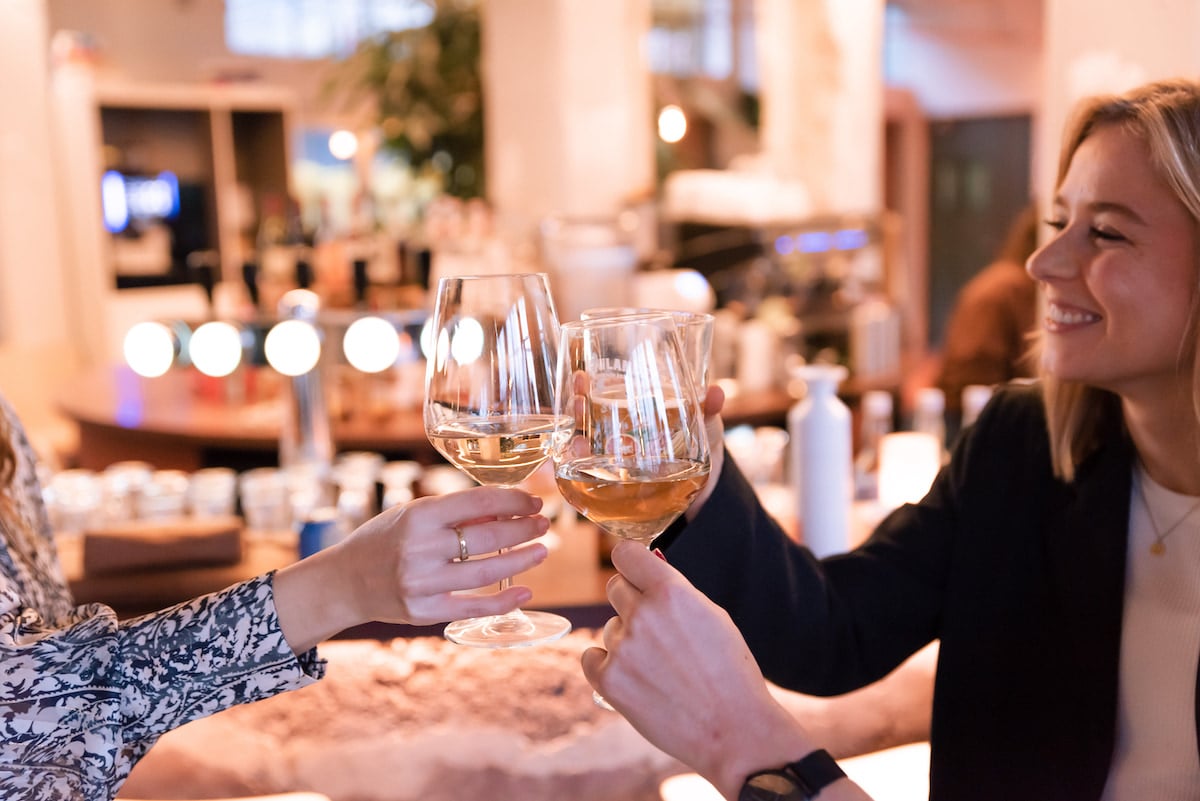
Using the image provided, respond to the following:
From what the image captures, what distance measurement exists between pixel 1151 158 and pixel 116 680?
53.5 inches

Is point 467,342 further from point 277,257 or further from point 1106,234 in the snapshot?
point 277,257

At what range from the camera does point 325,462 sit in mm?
2975

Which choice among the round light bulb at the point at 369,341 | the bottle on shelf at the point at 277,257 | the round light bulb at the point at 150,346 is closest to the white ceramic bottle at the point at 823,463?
the round light bulb at the point at 369,341

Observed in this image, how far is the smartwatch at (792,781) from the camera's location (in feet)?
3.25

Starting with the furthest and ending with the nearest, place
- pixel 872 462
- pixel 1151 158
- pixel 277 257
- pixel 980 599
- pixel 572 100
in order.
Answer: pixel 572 100 → pixel 277 257 → pixel 872 462 → pixel 980 599 → pixel 1151 158

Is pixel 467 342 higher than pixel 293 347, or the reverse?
pixel 467 342

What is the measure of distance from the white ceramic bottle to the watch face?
1.10 m

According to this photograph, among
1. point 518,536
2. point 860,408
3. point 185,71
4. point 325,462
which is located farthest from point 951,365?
point 185,71

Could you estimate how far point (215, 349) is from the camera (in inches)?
144

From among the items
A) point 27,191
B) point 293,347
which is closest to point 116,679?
point 293,347

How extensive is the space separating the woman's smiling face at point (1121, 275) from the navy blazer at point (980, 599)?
0.19 meters

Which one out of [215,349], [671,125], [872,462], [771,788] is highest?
[671,125]

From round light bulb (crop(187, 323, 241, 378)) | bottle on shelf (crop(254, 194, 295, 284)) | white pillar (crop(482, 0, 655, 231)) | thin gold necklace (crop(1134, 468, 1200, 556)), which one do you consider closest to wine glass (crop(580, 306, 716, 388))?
thin gold necklace (crop(1134, 468, 1200, 556))

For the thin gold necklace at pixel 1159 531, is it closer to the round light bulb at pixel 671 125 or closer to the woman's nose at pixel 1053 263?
the woman's nose at pixel 1053 263
